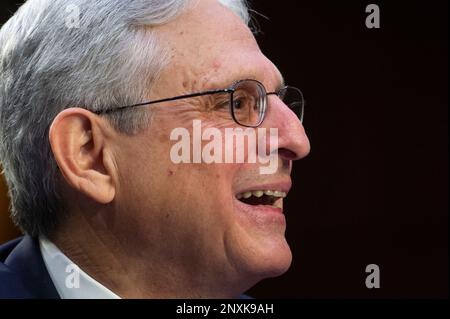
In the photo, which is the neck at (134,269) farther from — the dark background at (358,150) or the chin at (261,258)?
the dark background at (358,150)

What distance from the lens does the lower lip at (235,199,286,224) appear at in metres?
1.43

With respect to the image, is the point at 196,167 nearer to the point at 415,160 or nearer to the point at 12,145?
the point at 12,145

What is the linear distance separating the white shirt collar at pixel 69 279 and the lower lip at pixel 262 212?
1.04 ft

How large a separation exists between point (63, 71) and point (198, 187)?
0.37 metres

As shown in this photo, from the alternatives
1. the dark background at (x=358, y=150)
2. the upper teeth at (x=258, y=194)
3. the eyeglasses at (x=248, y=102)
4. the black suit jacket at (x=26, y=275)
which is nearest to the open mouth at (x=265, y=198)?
the upper teeth at (x=258, y=194)

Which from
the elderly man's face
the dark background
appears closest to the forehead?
the elderly man's face

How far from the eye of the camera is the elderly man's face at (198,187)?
141 cm

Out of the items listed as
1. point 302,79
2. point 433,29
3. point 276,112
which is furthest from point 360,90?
point 276,112

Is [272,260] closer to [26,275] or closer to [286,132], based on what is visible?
[286,132]

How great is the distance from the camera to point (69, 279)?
147 centimetres

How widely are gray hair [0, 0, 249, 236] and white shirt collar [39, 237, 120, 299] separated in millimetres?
67

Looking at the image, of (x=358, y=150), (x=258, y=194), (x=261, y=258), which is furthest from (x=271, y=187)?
(x=358, y=150)

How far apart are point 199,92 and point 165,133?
110mm

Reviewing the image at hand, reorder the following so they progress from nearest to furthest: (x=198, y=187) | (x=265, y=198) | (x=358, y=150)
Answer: (x=198, y=187), (x=265, y=198), (x=358, y=150)
